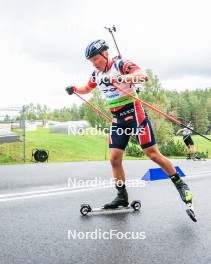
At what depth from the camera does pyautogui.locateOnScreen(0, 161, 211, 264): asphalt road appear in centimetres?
343

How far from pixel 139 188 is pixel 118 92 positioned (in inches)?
130

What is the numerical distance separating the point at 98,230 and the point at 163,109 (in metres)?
66.7

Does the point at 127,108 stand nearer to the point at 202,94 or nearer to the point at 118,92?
the point at 118,92

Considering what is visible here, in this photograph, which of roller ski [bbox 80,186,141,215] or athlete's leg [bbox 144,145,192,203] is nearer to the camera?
athlete's leg [bbox 144,145,192,203]

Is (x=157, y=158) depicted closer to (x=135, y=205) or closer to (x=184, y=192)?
(x=184, y=192)

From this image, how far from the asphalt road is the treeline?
163ft

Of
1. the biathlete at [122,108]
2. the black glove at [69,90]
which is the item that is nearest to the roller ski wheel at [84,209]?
the biathlete at [122,108]

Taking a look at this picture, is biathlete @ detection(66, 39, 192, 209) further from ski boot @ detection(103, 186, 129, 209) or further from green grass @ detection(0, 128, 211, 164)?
green grass @ detection(0, 128, 211, 164)

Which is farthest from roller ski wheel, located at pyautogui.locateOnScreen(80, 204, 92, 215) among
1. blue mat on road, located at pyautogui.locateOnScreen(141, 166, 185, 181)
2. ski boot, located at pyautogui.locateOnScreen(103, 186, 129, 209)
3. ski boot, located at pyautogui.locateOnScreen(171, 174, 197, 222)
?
blue mat on road, located at pyautogui.locateOnScreen(141, 166, 185, 181)

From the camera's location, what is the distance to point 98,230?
438 centimetres

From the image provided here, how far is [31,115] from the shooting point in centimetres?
14588

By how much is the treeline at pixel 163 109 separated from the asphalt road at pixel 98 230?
49620 millimetres

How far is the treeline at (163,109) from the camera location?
61.3 m

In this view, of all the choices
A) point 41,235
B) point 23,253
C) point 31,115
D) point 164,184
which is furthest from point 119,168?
point 31,115
